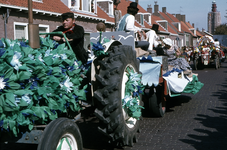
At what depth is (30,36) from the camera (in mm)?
2980

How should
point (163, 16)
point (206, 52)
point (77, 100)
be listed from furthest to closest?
point (163, 16) → point (206, 52) → point (77, 100)

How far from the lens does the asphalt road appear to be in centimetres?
453

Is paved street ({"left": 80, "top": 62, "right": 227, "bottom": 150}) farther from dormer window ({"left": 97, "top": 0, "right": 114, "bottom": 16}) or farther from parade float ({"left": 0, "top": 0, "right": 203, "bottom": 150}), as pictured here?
dormer window ({"left": 97, "top": 0, "right": 114, "bottom": 16})

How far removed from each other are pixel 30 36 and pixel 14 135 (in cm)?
97

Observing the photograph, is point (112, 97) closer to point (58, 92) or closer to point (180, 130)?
point (58, 92)

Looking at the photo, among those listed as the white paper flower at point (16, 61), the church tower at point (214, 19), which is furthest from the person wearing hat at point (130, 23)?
the church tower at point (214, 19)

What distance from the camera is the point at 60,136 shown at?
2.86 m

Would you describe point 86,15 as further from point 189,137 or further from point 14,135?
point 14,135

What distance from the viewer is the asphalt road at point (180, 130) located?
14.9 ft

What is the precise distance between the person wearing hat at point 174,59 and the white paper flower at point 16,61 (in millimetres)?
5224

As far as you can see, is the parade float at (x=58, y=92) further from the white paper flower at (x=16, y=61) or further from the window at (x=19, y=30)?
the window at (x=19, y=30)

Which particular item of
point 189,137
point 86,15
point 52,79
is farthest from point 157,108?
point 86,15

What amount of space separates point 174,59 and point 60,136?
5396 millimetres

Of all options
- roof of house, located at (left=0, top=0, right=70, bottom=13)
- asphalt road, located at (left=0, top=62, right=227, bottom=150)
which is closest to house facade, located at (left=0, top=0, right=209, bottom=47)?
roof of house, located at (left=0, top=0, right=70, bottom=13)
